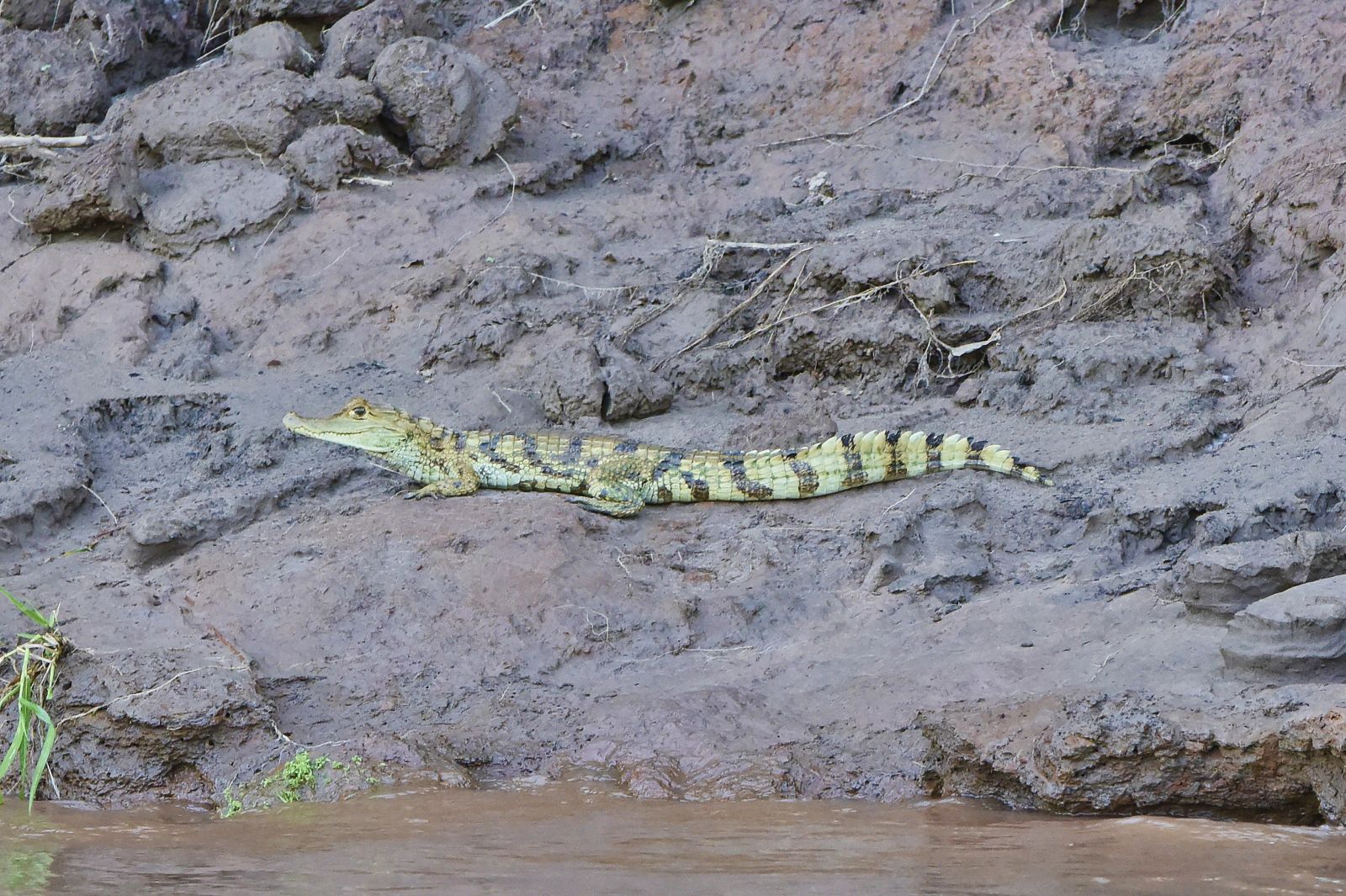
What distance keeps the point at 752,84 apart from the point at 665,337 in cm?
264

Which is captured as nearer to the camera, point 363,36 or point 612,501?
point 612,501

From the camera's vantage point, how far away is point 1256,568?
4.20 metres

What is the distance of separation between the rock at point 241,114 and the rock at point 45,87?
0.71 m

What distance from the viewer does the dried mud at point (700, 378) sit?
441 cm

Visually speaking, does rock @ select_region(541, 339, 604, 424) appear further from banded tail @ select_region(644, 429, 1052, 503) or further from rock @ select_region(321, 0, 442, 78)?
rock @ select_region(321, 0, 442, 78)

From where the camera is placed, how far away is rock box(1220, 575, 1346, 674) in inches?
151

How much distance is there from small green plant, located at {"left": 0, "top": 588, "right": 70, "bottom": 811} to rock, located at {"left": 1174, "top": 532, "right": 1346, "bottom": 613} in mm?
3591

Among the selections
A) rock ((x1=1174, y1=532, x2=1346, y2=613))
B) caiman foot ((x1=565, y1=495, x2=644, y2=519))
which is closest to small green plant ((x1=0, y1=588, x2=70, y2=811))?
caiman foot ((x1=565, y1=495, x2=644, y2=519))

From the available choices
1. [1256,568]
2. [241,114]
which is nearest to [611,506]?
[1256,568]

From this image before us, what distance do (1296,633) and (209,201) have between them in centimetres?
668

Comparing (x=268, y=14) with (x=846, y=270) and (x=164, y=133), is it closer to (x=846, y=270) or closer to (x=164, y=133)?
(x=164, y=133)

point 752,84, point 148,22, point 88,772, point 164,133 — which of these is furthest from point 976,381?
point 148,22

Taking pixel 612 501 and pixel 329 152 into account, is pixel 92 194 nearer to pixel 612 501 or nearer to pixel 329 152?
pixel 329 152

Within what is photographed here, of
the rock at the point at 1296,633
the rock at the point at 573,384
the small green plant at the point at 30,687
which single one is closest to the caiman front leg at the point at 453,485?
the rock at the point at 573,384
